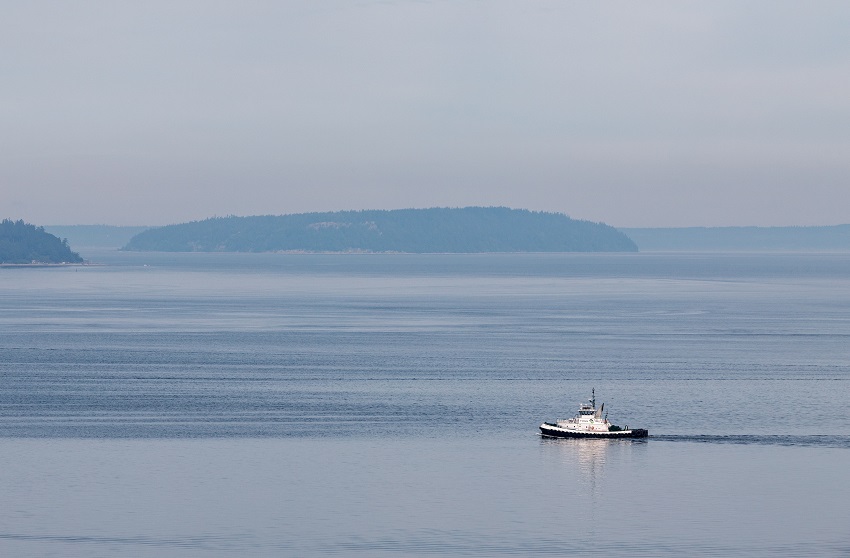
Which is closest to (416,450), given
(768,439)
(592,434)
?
(592,434)

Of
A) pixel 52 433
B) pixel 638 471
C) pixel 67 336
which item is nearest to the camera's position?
pixel 638 471

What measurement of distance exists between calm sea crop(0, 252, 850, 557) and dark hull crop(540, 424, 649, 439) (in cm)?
88

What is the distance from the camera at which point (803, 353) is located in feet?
399

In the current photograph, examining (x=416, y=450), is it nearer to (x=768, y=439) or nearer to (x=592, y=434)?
(x=592, y=434)

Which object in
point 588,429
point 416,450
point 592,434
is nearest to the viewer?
point 416,450

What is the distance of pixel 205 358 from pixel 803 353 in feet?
179

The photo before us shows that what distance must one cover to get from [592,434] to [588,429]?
45 cm

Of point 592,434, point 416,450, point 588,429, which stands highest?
point 588,429

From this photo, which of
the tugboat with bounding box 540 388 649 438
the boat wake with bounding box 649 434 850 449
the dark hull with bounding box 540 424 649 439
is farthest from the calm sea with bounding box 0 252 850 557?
the tugboat with bounding box 540 388 649 438

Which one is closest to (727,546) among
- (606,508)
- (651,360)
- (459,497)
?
(606,508)

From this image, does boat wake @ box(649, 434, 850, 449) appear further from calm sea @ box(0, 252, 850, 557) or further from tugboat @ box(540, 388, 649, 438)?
tugboat @ box(540, 388, 649, 438)

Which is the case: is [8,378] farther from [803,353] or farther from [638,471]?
[803,353]

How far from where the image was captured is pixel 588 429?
77125 mm

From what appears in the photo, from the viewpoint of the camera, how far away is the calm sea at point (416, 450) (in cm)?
5422
